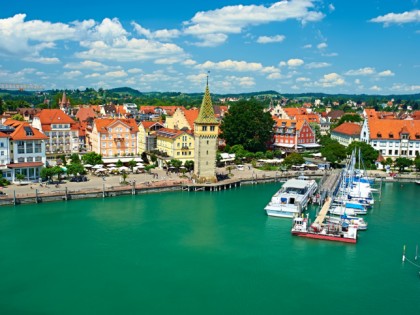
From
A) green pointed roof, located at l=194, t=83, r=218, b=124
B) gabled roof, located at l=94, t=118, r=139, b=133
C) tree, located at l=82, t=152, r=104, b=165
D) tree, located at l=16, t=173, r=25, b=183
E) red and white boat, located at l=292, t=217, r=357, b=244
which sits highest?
green pointed roof, located at l=194, t=83, r=218, b=124

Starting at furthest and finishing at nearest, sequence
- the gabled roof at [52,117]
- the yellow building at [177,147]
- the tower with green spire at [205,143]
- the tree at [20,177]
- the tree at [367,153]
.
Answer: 1. the gabled roof at [52,117]
2. the tree at [367,153]
3. the yellow building at [177,147]
4. the tower with green spire at [205,143]
5. the tree at [20,177]

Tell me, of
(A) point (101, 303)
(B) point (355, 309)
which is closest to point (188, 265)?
(A) point (101, 303)

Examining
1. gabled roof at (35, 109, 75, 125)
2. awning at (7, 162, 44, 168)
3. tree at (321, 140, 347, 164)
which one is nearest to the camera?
awning at (7, 162, 44, 168)

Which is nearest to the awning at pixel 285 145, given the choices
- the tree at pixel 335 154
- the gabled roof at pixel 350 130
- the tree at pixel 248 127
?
the tree at pixel 248 127

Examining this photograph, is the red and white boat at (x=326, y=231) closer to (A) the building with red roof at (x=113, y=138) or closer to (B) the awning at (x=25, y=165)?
(B) the awning at (x=25, y=165)

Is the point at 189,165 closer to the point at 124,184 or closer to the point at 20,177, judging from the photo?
the point at 124,184

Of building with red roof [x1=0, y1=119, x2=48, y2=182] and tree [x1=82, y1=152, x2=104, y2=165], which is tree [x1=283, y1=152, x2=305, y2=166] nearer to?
tree [x1=82, y1=152, x2=104, y2=165]

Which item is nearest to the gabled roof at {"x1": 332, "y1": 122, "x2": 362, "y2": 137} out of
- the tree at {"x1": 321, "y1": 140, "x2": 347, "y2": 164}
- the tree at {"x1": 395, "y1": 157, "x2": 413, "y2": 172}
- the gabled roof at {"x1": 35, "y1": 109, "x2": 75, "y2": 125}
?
the tree at {"x1": 321, "y1": 140, "x2": 347, "y2": 164}
